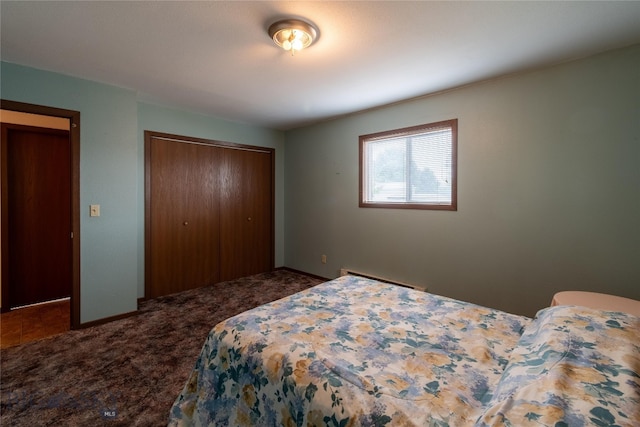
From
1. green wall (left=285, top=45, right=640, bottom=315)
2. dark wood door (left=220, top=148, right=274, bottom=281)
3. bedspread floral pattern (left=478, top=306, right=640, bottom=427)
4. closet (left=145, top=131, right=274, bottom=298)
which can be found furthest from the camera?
dark wood door (left=220, top=148, right=274, bottom=281)

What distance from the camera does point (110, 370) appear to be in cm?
199

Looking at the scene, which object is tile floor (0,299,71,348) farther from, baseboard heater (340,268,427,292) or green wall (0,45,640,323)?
baseboard heater (340,268,427,292)

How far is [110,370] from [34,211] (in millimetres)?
2365

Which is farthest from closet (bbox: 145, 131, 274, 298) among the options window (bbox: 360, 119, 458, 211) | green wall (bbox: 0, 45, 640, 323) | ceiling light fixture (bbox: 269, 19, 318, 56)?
ceiling light fixture (bbox: 269, 19, 318, 56)

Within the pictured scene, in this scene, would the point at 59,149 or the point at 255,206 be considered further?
the point at 255,206

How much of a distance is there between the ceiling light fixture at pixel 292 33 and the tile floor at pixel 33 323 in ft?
10.3

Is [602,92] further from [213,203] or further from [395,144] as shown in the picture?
[213,203]

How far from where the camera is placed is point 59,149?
129 inches

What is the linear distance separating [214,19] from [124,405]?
2.39 m

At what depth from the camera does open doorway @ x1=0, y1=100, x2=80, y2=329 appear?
117 inches

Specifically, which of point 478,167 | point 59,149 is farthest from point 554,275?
point 59,149

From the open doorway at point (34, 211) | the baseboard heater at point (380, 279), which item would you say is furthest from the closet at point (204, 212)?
the baseboard heater at point (380, 279)

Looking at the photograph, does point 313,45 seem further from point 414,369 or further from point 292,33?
point 414,369

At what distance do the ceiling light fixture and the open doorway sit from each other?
2.36m
